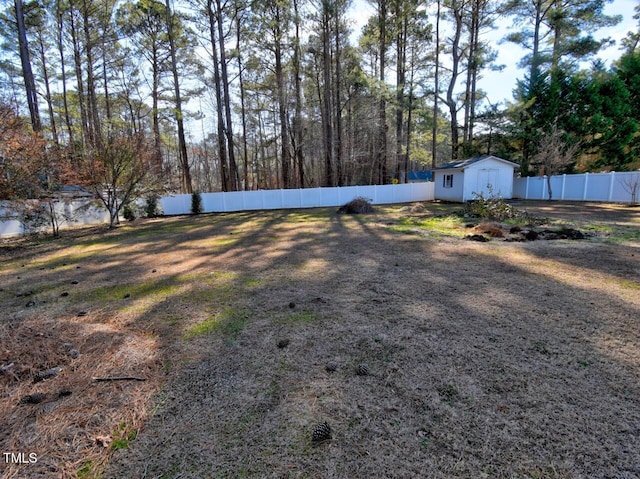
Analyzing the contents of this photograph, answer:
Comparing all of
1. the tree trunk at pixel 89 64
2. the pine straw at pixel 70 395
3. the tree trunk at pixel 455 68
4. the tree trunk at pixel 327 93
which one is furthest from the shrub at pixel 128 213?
the tree trunk at pixel 455 68

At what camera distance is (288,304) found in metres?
3.35

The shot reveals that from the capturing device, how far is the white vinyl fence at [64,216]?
28.7 feet

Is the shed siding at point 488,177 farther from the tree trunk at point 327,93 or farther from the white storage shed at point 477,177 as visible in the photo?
the tree trunk at point 327,93

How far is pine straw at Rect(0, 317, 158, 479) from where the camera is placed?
1471mm

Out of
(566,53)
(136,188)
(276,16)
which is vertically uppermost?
(276,16)

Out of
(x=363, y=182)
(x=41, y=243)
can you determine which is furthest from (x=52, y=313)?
(x=363, y=182)

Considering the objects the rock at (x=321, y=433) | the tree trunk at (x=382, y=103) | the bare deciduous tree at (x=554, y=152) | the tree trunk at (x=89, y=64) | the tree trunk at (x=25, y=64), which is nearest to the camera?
the rock at (x=321, y=433)

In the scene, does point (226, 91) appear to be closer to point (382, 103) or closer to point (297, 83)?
point (297, 83)

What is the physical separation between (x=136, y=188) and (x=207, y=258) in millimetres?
7347

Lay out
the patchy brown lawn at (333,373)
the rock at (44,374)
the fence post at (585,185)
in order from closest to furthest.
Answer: the patchy brown lawn at (333,373)
the rock at (44,374)
the fence post at (585,185)

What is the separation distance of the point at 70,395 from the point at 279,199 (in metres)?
14.9

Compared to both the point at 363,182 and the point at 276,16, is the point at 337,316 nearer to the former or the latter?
the point at 276,16

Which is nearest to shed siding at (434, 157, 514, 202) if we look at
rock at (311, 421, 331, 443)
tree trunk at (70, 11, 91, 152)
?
rock at (311, 421, 331, 443)

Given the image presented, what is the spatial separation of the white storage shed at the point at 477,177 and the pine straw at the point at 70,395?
15.9 meters
